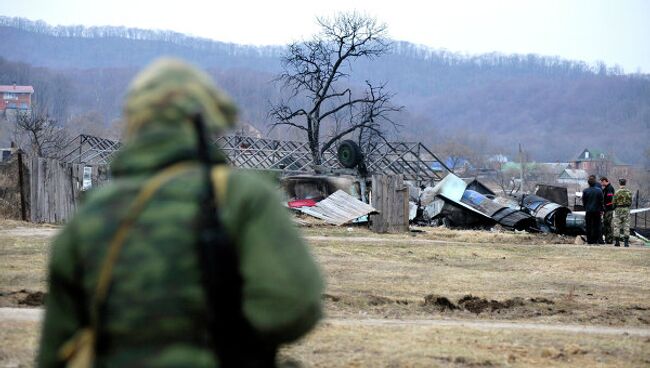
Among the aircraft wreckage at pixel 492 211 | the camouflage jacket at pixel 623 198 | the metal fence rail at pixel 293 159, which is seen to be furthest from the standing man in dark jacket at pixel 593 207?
the metal fence rail at pixel 293 159

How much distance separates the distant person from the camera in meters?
26.0

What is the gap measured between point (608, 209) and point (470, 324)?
51.0ft

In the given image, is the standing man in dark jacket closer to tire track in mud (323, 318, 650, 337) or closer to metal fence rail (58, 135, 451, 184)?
metal fence rail (58, 135, 451, 184)

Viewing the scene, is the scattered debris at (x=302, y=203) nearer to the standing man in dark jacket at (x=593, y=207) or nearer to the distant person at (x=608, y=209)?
the standing man in dark jacket at (x=593, y=207)

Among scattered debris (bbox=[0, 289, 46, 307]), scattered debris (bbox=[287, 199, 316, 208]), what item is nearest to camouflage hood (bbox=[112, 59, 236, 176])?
scattered debris (bbox=[0, 289, 46, 307])

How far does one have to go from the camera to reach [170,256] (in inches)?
132

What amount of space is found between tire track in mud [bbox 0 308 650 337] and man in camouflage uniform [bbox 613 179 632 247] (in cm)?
1320

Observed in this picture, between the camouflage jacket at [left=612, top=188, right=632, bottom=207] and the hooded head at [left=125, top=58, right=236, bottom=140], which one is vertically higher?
the hooded head at [left=125, top=58, right=236, bottom=140]

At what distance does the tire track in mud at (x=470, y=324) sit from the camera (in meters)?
10.8

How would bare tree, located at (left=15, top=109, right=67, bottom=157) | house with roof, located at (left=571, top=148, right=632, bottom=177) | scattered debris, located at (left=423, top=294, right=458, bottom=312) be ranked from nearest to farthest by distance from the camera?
scattered debris, located at (left=423, top=294, right=458, bottom=312)
bare tree, located at (left=15, top=109, right=67, bottom=157)
house with roof, located at (left=571, top=148, right=632, bottom=177)

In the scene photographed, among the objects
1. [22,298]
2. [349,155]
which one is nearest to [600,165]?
[349,155]

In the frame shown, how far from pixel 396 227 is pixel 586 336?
728 inches

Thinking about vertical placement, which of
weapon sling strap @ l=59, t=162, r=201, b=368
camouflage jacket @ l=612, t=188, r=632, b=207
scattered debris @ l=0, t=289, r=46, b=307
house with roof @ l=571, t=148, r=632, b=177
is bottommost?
house with roof @ l=571, t=148, r=632, b=177

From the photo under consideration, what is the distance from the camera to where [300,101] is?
13088 cm
